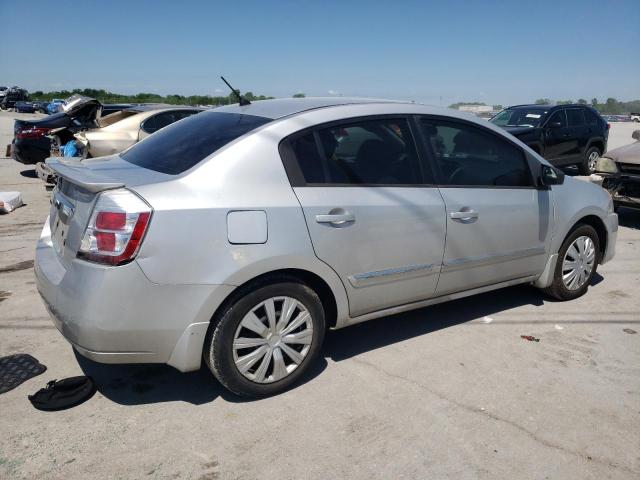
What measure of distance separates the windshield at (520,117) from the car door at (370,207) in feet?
30.6

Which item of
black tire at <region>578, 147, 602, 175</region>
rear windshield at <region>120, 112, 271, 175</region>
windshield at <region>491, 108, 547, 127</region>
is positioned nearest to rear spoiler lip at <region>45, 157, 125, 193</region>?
rear windshield at <region>120, 112, 271, 175</region>

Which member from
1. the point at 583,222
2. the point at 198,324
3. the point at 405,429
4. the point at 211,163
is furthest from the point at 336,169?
the point at 583,222

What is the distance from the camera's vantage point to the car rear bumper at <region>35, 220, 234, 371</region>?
2.74 m

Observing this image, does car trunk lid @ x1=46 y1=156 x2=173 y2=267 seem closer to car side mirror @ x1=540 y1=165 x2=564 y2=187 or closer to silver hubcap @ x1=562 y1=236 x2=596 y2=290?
car side mirror @ x1=540 y1=165 x2=564 y2=187

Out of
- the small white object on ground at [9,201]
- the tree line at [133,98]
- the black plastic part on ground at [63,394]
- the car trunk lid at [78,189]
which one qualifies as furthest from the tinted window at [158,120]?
the tree line at [133,98]

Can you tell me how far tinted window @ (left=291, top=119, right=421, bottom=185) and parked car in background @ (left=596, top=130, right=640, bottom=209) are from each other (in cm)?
537

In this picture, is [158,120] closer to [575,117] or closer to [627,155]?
[627,155]

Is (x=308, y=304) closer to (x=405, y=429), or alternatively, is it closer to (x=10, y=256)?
(x=405, y=429)

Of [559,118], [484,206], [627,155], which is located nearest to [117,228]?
[484,206]

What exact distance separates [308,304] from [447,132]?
1644 millimetres

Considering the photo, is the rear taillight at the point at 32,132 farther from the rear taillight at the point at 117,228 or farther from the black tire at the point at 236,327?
the black tire at the point at 236,327

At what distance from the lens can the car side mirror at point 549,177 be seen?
433 cm

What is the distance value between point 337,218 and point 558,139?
34.4 feet

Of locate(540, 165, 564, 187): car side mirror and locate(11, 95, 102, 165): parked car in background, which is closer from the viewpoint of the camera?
locate(540, 165, 564, 187): car side mirror
